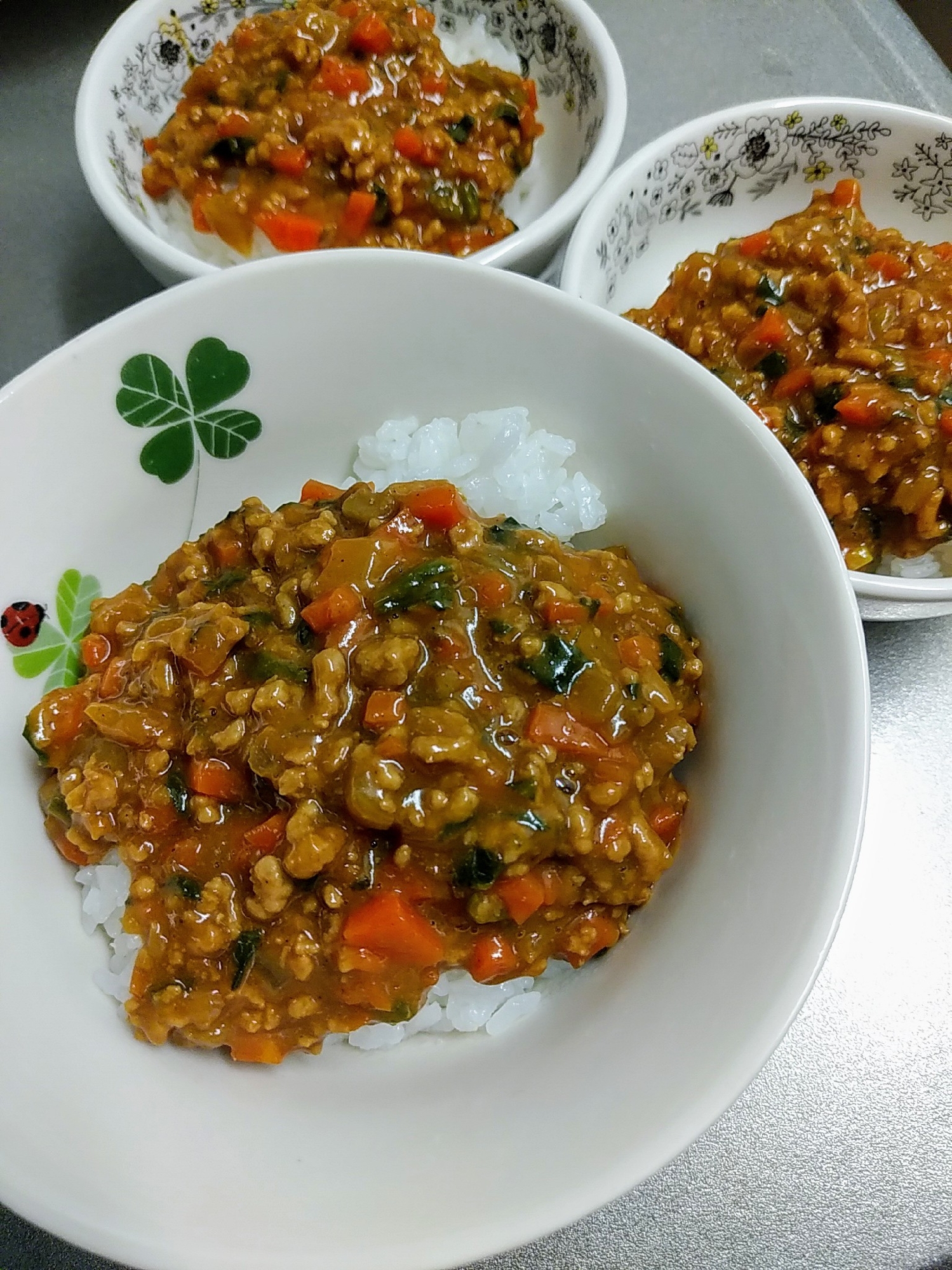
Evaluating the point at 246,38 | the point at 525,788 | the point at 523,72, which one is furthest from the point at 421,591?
the point at 523,72

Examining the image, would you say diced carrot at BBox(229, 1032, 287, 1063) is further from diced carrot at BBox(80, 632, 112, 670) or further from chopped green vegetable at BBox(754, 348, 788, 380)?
chopped green vegetable at BBox(754, 348, 788, 380)

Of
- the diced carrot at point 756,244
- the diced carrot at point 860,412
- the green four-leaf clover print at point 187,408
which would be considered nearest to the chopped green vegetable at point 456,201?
the diced carrot at point 756,244

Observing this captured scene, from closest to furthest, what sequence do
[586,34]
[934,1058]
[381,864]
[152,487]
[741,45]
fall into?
1. [381,864]
2. [152,487]
3. [934,1058]
4. [586,34]
5. [741,45]

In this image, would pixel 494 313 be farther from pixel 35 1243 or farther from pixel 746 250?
pixel 35 1243

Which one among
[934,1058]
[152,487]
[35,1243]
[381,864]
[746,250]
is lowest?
[35,1243]

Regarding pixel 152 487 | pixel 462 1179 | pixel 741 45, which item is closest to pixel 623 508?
pixel 152 487

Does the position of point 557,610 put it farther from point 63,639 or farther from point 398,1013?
point 63,639

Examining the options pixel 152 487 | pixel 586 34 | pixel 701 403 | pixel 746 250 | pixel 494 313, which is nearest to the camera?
pixel 701 403
